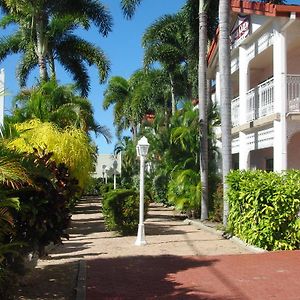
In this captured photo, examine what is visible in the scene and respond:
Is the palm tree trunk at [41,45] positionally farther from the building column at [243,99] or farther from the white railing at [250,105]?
the white railing at [250,105]

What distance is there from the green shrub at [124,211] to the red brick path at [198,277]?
4.16 meters

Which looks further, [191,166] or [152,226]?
[191,166]

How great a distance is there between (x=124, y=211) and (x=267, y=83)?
20.6ft

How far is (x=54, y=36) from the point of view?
1066 inches

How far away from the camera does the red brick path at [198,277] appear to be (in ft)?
25.6

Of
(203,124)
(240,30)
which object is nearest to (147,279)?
(203,124)

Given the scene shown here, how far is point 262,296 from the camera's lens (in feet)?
24.7

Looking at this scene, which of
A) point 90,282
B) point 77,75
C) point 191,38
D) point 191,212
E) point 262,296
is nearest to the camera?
point 262,296

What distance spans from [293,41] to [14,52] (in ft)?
59.0

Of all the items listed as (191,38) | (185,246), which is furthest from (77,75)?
(185,246)

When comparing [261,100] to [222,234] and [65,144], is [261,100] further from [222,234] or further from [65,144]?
[65,144]

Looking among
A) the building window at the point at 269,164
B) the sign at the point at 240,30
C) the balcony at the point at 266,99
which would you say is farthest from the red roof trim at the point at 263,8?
the building window at the point at 269,164

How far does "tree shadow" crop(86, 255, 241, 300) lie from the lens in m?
7.84

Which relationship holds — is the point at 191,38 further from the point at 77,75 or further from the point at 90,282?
the point at 90,282
